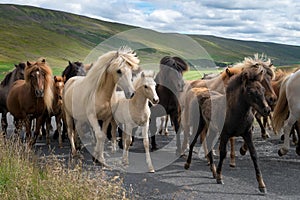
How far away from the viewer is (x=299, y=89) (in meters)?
9.84

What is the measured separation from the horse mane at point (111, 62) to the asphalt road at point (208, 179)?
1.95 meters

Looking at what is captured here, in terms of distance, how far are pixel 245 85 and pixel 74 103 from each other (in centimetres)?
425

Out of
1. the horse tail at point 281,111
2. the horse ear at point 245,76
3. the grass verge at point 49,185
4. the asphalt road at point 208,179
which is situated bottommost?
the asphalt road at point 208,179

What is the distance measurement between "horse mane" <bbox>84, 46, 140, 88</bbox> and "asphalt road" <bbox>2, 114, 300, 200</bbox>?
1.95m

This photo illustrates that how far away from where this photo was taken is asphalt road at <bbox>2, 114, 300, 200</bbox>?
6910 mm

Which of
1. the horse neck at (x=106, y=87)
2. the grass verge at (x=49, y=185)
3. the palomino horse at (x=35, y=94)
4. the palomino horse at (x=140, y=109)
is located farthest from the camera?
the palomino horse at (x=35, y=94)

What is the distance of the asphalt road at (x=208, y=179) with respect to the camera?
6910 mm

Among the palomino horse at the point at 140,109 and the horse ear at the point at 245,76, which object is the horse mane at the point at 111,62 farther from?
the horse ear at the point at 245,76

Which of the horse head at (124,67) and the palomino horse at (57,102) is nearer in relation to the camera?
the horse head at (124,67)

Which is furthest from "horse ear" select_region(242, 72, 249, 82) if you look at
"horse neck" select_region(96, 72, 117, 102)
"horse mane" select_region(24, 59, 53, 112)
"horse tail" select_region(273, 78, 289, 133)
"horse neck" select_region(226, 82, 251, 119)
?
"horse mane" select_region(24, 59, 53, 112)

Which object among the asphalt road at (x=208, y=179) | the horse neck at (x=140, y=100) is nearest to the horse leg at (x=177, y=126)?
the asphalt road at (x=208, y=179)

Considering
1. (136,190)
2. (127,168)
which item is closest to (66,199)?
(136,190)

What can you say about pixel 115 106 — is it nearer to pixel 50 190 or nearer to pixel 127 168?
pixel 127 168

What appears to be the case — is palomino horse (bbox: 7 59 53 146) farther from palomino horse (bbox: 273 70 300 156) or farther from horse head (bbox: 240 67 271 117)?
palomino horse (bbox: 273 70 300 156)
